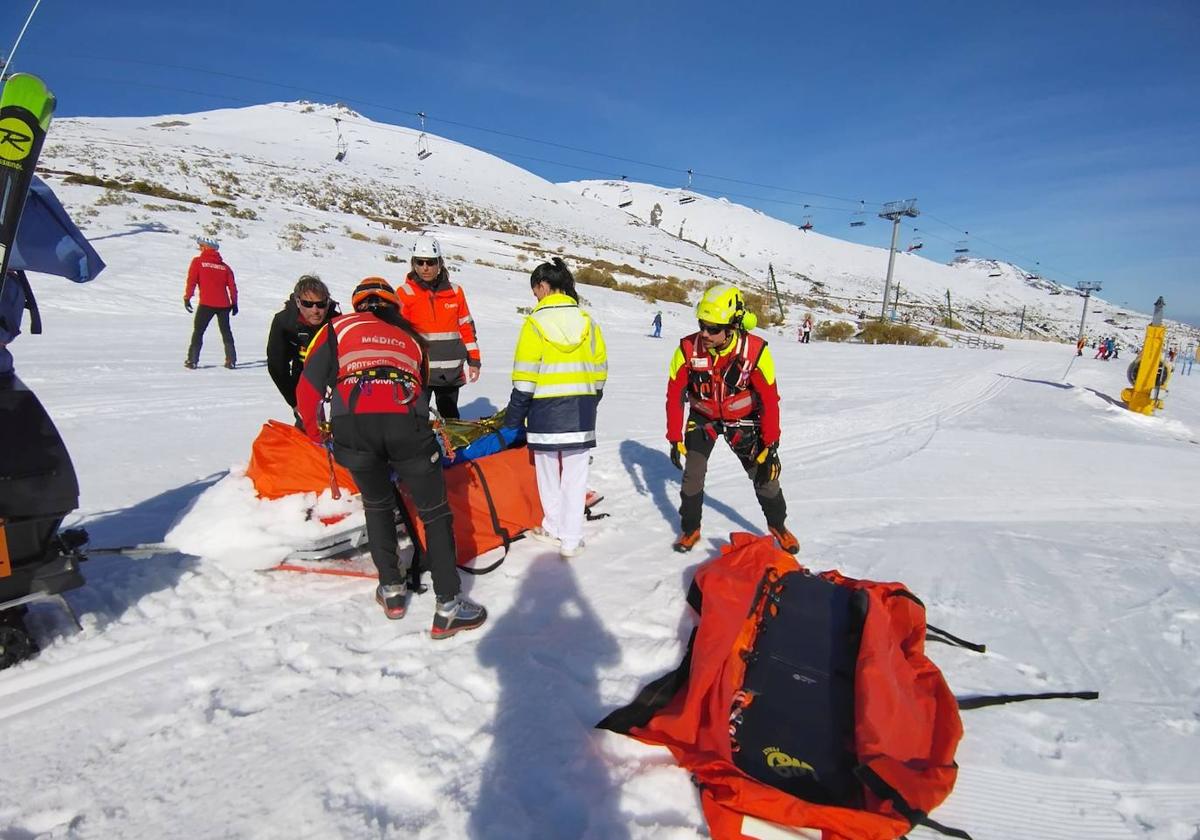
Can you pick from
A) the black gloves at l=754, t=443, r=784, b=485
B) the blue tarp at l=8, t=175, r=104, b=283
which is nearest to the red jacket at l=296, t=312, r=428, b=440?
the blue tarp at l=8, t=175, r=104, b=283

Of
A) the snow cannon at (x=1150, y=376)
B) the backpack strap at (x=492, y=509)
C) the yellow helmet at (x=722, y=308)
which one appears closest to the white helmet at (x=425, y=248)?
the backpack strap at (x=492, y=509)

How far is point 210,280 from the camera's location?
8.10 m

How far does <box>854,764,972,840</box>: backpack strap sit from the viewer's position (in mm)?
1906

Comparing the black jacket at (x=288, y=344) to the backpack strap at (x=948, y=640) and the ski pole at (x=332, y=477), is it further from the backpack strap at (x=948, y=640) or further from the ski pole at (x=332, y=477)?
the backpack strap at (x=948, y=640)

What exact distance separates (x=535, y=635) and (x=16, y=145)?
3091mm

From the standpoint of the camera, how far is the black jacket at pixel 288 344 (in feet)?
14.5

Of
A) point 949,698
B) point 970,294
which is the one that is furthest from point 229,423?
A: point 970,294

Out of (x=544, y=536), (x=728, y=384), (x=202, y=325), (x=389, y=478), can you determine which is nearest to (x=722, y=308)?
(x=728, y=384)

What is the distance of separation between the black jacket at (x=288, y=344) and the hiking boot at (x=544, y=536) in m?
2.16

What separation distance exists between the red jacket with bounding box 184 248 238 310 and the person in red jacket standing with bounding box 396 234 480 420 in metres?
5.07

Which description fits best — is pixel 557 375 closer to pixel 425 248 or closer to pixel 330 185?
pixel 425 248

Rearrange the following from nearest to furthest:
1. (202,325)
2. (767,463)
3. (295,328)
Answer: (767,463), (295,328), (202,325)

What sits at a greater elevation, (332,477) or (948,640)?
(332,477)

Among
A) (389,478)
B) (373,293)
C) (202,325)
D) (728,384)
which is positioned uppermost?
(373,293)
